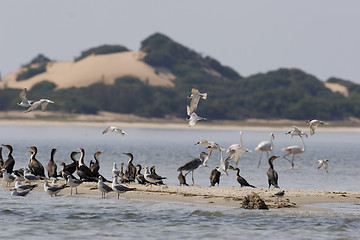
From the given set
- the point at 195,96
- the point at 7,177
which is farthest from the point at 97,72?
the point at 195,96

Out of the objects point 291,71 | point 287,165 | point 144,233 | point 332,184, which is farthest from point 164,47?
point 144,233

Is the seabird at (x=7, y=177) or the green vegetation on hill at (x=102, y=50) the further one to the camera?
the green vegetation on hill at (x=102, y=50)

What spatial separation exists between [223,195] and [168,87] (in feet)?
373

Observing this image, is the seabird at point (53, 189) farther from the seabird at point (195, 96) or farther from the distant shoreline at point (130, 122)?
the distant shoreline at point (130, 122)

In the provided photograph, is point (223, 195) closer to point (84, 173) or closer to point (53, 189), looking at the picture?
point (53, 189)

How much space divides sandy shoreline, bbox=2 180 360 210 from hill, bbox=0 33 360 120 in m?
77.6

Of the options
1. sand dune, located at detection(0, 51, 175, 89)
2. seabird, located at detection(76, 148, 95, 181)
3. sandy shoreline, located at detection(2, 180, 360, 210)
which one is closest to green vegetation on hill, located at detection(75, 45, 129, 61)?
sand dune, located at detection(0, 51, 175, 89)

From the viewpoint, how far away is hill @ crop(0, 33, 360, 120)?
106 metres

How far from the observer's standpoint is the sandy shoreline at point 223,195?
747 inches

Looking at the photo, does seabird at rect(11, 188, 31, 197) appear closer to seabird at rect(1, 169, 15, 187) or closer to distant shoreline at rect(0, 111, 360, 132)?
seabird at rect(1, 169, 15, 187)

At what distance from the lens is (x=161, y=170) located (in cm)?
3027

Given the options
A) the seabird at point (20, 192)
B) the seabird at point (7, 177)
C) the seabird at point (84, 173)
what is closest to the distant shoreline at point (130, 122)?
the seabird at point (84, 173)

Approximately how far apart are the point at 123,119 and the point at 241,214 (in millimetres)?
81860

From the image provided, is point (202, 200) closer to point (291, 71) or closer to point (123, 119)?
point (123, 119)
